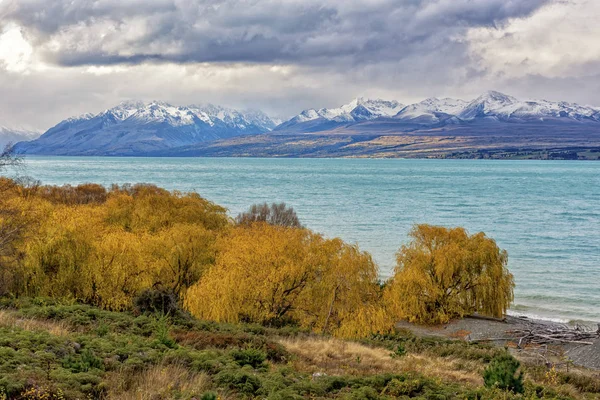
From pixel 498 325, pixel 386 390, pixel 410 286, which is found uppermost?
pixel 386 390

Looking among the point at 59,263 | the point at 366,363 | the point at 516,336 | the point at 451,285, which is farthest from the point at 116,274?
the point at 516,336

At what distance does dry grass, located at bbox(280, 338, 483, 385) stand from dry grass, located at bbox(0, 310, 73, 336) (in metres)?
9.60

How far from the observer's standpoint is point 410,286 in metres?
45.5

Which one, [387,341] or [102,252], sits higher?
[102,252]

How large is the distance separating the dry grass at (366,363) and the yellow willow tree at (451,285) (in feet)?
59.6

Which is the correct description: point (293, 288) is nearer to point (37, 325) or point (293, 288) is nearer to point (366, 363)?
point (366, 363)

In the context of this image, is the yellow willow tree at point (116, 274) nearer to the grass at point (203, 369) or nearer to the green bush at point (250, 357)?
the grass at point (203, 369)

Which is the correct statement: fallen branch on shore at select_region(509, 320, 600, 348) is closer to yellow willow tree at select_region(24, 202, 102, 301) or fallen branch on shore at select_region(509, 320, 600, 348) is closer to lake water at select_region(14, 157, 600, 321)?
lake water at select_region(14, 157, 600, 321)

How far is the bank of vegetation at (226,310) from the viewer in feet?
52.4

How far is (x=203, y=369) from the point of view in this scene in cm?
1702

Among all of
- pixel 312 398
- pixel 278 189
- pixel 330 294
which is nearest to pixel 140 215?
→ pixel 330 294

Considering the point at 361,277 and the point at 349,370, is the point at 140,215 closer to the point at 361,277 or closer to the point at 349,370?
the point at 361,277

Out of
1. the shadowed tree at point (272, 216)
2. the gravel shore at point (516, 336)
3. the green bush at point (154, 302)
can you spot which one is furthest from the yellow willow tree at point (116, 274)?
the shadowed tree at point (272, 216)

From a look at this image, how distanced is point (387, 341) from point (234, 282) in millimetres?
11636
